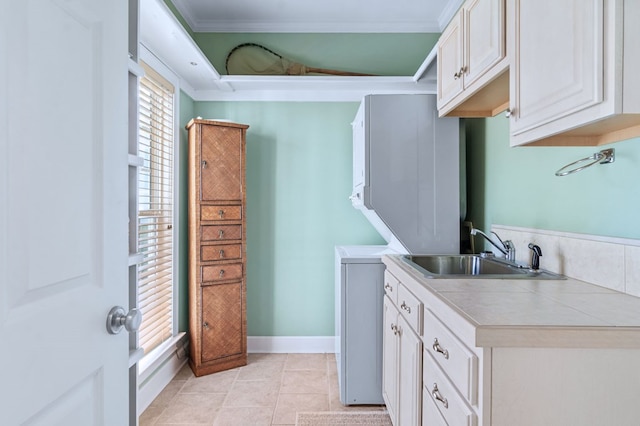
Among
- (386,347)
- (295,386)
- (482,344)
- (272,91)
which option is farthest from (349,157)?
(482,344)

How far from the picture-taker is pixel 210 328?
272 cm

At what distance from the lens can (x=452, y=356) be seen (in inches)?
42.9

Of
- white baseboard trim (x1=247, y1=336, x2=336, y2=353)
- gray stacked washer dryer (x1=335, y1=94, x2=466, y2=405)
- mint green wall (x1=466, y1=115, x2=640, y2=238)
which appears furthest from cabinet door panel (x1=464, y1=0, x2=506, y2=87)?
white baseboard trim (x1=247, y1=336, x2=336, y2=353)

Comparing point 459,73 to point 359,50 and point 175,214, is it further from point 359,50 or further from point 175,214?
point 175,214

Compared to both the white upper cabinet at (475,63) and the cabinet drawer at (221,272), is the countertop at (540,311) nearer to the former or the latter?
the white upper cabinet at (475,63)

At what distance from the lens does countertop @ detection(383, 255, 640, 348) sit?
2.91 ft

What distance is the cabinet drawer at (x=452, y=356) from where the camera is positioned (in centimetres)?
95

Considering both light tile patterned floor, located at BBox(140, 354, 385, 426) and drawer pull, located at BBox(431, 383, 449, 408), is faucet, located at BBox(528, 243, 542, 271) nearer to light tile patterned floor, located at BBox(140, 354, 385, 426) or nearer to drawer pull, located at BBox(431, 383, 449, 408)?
drawer pull, located at BBox(431, 383, 449, 408)
